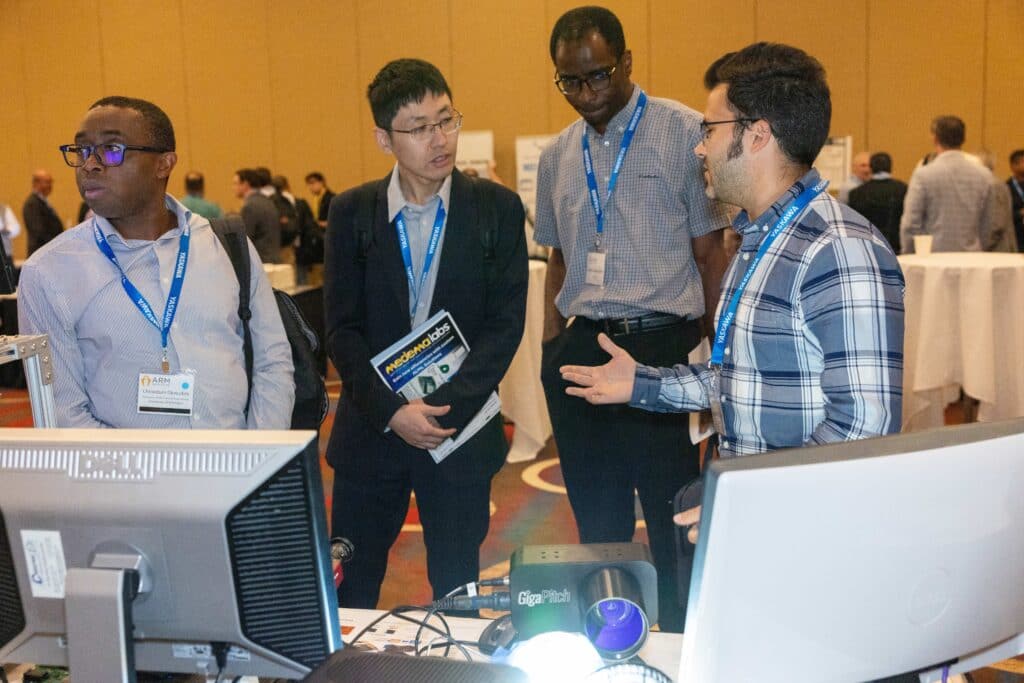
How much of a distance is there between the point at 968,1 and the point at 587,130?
339 inches

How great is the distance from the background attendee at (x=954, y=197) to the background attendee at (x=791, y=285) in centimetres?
Answer: 567

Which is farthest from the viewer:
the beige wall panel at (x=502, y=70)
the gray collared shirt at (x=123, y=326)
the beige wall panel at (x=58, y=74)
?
the beige wall panel at (x=58, y=74)

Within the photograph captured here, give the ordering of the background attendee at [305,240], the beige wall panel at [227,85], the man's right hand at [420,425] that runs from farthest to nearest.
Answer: the beige wall panel at [227,85], the background attendee at [305,240], the man's right hand at [420,425]

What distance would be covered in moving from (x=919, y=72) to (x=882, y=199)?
2.80m

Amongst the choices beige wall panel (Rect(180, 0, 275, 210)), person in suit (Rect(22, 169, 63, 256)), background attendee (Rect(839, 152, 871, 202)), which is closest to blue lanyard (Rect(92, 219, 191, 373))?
person in suit (Rect(22, 169, 63, 256))

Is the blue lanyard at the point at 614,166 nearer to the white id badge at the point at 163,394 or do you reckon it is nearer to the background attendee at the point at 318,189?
the white id badge at the point at 163,394

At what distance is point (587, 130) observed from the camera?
8.83ft

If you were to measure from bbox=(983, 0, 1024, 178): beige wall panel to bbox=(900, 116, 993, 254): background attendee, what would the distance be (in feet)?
11.1

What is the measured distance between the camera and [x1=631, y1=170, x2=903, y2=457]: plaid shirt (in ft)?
4.87

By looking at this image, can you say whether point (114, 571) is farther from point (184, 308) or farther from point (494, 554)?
point (494, 554)

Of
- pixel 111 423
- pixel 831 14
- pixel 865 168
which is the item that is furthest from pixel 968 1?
pixel 111 423

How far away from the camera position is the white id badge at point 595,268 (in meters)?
2.60

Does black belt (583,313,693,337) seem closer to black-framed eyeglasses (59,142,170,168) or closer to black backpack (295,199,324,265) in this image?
black-framed eyeglasses (59,142,170,168)

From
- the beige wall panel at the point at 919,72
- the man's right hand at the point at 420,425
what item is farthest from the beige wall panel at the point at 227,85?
the man's right hand at the point at 420,425
